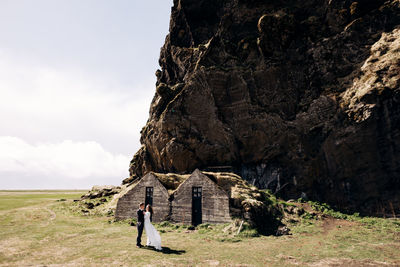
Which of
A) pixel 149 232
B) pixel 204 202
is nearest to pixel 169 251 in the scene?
pixel 149 232

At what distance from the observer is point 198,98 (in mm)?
40219

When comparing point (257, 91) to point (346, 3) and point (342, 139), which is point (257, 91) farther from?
point (346, 3)

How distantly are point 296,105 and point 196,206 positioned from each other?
1022 inches

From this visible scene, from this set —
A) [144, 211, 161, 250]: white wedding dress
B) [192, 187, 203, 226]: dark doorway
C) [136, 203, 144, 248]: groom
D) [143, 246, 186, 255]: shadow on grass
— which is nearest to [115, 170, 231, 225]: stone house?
[192, 187, 203, 226]: dark doorway

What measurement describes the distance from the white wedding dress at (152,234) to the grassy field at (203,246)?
0.57 meters

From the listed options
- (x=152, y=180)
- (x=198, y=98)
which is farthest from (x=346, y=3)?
(x=152, y=180)

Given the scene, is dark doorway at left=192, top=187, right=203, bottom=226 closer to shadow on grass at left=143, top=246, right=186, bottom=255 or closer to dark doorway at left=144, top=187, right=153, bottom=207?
dark doorway at left=144, top=187, right=153, bottom=207

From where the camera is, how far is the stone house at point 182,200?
796 inches

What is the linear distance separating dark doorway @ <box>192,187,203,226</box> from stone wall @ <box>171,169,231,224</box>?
36cm

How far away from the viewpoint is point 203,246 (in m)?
14.4

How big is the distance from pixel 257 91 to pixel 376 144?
1899cm

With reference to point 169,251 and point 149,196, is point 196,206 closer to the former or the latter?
point 149,196

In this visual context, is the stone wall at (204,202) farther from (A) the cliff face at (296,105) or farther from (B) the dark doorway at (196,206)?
(A) the cliff face at (296,105)

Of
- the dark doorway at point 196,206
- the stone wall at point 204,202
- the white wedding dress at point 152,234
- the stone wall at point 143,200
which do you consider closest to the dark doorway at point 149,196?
the stone wall at point 143,200
